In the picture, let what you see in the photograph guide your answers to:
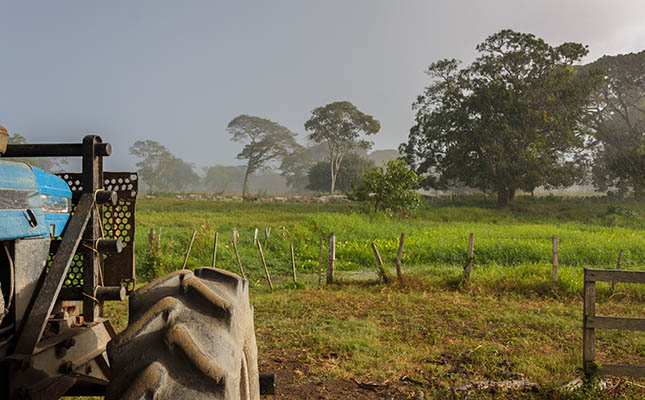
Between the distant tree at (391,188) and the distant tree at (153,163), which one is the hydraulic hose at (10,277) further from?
the distant tree at (153,163)

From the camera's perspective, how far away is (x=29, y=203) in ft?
6.71

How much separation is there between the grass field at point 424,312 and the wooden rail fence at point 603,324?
0.25m

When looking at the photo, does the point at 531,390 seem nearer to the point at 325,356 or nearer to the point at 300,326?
the point at 325,356

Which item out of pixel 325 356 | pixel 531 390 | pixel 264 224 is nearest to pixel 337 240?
pixel 264 224

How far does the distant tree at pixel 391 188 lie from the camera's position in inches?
1000

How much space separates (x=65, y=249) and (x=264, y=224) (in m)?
20.3

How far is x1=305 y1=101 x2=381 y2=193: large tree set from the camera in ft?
172

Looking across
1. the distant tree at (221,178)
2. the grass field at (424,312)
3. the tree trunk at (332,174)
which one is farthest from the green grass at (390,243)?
the distant tree at (221,178)

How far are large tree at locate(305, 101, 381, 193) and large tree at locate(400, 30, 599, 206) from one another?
18670 mm

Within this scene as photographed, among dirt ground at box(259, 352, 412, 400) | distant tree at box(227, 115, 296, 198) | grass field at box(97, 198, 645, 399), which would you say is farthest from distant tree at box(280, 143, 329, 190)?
dirt ground at box(259, 352, 412, 400)

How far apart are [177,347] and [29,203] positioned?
1.00 metres

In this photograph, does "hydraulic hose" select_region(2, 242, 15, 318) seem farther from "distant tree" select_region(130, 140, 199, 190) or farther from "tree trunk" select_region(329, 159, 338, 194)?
"distant tree" select_region(130, 140, 199, 190)

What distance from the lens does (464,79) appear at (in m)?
34.3

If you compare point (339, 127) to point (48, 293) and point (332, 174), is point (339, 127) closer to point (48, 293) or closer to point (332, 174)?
point (332, 174)
